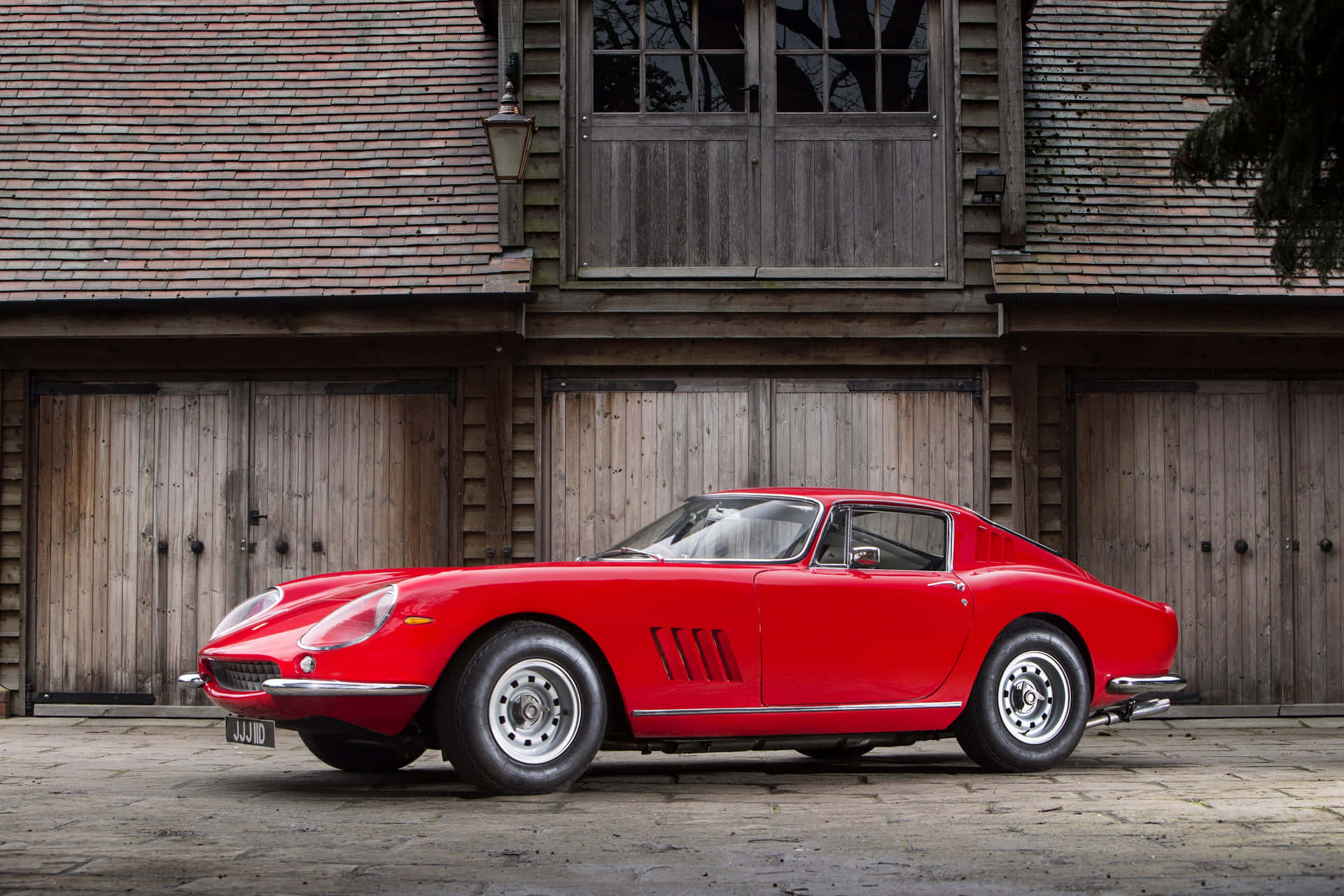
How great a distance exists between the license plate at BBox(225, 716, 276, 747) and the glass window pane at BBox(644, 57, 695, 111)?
6.09m

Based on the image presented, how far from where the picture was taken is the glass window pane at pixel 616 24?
10898mm

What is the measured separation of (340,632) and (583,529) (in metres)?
4.58

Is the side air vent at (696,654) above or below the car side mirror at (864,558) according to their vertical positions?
below

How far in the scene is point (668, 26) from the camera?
10.9 m

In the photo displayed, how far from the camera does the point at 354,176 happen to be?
1114 cm

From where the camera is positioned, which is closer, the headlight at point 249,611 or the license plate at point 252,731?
the license plate at point 252,731

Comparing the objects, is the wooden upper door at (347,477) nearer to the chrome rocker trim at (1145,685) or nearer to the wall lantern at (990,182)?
the wall lantern at (990,182)

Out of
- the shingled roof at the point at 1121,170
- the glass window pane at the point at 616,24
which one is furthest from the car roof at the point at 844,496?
the glass window pane at the point at 616,24

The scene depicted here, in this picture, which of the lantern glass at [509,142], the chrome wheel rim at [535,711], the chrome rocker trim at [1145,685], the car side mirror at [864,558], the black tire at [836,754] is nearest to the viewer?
the chrome wheel rim at [535,711]

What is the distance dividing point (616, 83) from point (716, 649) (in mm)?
5699

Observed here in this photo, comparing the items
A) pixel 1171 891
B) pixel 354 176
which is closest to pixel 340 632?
pixel 1171 891

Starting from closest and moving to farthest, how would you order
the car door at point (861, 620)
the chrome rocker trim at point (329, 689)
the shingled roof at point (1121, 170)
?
the chrome rocker trim at point (329, 689) < the car door at point (861, 620) < the shingled roof at point (1121, 170)

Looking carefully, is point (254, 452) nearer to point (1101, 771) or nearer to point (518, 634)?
point (518, 634)

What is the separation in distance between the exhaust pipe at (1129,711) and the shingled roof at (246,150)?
494 centimetres
